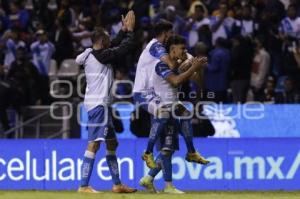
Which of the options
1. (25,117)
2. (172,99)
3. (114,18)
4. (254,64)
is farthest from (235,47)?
(172,99)

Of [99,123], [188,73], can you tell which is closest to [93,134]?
[99,123]

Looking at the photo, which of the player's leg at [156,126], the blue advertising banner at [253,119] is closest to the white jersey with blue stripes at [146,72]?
the player's leg at [156,126]

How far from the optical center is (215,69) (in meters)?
23.6

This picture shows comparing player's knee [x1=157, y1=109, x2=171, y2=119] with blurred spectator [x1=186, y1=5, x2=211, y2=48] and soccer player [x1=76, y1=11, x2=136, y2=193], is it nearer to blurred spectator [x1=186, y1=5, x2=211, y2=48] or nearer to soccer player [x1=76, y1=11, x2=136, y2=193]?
soccer player [x1=76, y1=11, x2=136, y2=193]

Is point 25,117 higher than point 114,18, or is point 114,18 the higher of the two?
point 114,18

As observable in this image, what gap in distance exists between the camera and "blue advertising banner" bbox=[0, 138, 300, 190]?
2000 centimetres

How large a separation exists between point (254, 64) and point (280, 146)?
13.6 feet

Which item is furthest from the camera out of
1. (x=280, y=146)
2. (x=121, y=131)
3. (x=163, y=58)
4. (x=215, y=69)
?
(x=215, y=69)

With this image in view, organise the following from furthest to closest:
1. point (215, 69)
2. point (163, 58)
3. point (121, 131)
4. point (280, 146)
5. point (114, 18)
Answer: point (114, 18)
point (215, 69)
point (121, 131)
point (280, 146)
point (163, 58)

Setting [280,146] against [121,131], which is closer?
[280,146]

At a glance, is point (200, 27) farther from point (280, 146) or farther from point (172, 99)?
point (172, 99)

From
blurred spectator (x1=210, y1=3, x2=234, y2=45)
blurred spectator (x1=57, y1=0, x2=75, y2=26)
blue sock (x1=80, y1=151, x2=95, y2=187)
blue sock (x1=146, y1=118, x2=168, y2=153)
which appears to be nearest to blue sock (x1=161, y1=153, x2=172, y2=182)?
blue sock (x1=146, y1=118, x2=168, y2=153)

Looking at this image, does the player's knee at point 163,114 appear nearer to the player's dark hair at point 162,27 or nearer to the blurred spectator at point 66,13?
the player's dark hair at point 162,27

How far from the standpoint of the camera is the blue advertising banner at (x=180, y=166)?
2000 centimetres
